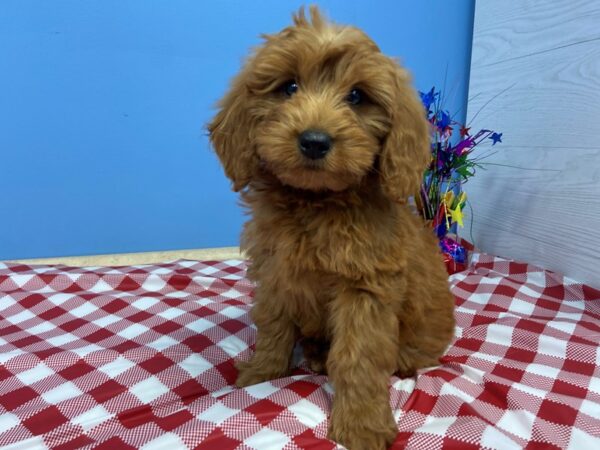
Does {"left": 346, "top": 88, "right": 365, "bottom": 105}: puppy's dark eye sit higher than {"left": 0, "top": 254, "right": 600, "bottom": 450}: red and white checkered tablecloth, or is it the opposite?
{"left": 346, "top": 88, "right": 365, "bottom": 105}: puppy's dark eye

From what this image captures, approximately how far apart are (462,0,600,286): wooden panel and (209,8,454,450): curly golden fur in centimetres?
149

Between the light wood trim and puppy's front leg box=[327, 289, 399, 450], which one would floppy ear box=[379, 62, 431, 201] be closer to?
puppy's front leg box=[327, 289, 399, 450]

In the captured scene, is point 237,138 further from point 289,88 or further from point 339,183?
point 339,183

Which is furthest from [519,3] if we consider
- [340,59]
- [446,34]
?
[340,59]

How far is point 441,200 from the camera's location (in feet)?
9.12

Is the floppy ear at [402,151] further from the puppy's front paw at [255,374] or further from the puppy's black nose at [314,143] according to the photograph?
the puppy's front paw at [255,374]

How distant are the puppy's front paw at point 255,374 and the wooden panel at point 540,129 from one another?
1.80 m

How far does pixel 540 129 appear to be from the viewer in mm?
2744

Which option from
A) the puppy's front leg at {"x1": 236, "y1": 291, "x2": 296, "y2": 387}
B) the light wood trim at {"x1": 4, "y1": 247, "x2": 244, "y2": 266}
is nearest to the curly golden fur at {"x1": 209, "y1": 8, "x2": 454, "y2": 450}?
the puppy's front leg at {"x1": 236, "y1": 291, "x2": 296, "y2": 387}

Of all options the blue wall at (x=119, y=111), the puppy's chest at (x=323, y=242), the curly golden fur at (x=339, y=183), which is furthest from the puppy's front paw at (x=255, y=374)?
the blue wall at (x=119, y=111)

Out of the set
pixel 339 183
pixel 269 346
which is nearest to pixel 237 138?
pixel 339 183

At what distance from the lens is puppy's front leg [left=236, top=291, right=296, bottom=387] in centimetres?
168

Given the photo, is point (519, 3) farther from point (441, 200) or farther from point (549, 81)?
point (441, 200)

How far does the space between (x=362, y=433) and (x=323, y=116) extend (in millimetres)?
896
